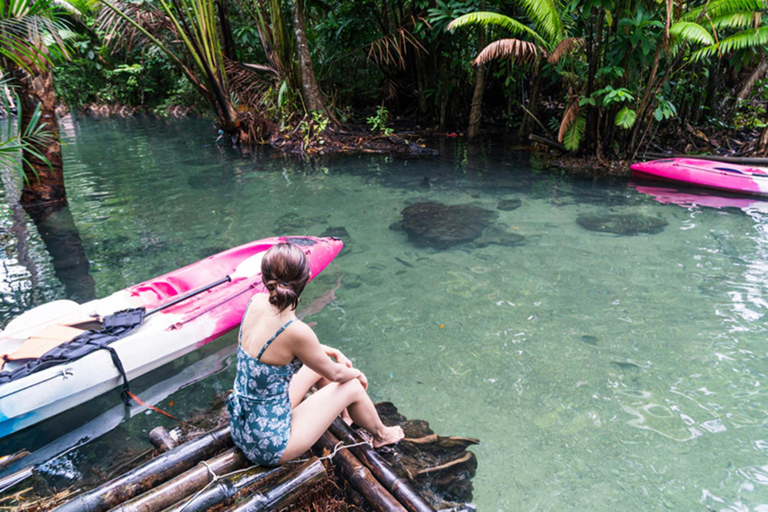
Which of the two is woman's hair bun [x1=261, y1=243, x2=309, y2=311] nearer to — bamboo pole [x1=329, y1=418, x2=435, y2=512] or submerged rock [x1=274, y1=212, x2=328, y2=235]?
bamboo pole [x1=329, y1=418, x2=435, y2=512]

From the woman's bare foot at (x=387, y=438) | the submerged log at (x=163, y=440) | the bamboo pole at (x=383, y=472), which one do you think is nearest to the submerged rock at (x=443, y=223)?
the woman's bare foot at (x=387, y=438)

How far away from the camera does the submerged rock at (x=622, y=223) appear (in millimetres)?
6902

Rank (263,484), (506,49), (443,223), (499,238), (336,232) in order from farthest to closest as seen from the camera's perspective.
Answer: (506,49), (443,223), (336,232), (499,238), (263,484)

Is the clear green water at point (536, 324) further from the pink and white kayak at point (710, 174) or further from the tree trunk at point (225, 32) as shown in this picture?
the tree trunk at point (225, 32)

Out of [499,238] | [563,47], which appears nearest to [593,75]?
[563,47]

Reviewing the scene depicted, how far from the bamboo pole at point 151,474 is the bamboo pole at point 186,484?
0.12 meters

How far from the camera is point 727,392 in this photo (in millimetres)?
3656

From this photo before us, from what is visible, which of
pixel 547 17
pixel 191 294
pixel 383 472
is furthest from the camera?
pixel 547 17

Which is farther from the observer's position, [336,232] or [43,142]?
[336,232]

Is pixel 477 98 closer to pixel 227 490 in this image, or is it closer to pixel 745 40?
pixel 745 40

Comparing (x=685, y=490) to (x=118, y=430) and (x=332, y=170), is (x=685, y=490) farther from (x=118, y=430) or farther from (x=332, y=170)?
(x=332, y=170)

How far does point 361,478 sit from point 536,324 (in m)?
2.78

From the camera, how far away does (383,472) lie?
256 cm

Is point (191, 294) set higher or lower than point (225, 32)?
lower
